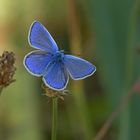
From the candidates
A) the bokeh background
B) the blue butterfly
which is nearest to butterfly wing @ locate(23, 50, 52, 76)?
the blue butterfly

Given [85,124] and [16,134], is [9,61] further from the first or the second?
[16,134]

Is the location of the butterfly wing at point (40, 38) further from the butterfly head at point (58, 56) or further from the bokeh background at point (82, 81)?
the bokeh background at point (82, 81)

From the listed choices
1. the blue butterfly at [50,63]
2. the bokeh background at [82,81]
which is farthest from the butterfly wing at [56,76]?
the bokeh background at [82,81]

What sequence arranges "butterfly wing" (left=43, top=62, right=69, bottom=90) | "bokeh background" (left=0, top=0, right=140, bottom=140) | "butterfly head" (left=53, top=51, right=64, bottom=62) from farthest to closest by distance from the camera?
"bokeh background" (left=0, top=0, right=140, bottom=140) < "butterfly head" (left=53, top=51, right=64, bottom=62) < "butterfly wing" (left=43, top=62, right=69, bottom=90)

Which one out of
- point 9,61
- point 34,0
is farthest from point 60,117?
point 9,61

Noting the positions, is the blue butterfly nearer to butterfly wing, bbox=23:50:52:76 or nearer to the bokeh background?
butterfly wing, bbox=23:50:52:76

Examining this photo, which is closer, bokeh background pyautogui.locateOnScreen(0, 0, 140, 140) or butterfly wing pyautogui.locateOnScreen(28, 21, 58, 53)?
butterfly wing pyautogui.locateOnScreen(28, 21, 58, 53)

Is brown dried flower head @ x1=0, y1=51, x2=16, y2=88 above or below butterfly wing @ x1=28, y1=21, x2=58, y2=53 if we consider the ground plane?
below
